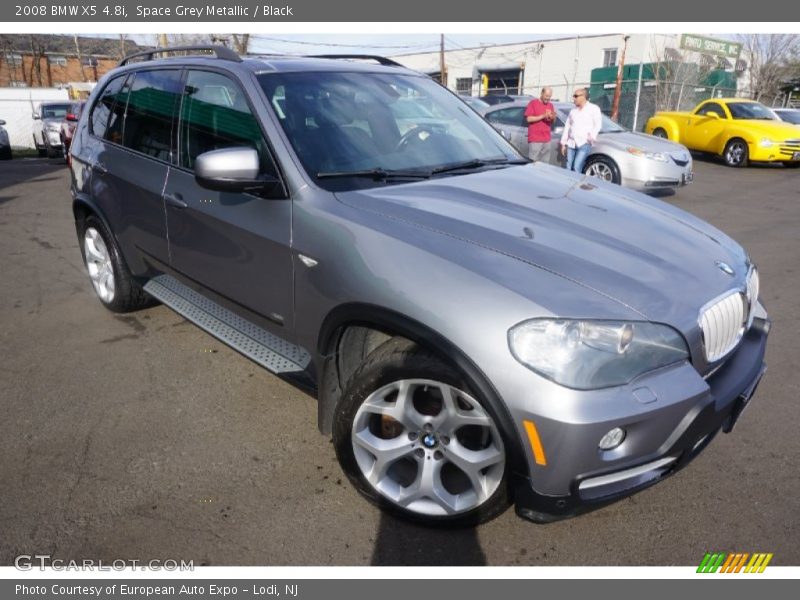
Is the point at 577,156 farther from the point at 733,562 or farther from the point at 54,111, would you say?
the point at 54,111

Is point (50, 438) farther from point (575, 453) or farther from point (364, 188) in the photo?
point (575, 453)

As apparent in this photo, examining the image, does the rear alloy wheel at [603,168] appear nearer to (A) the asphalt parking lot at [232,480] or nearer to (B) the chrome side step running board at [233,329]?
(A) the asphalt parking lot at [232,480]

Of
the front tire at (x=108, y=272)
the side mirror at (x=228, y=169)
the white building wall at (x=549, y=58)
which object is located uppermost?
the white building wall at (x=549, y=58)

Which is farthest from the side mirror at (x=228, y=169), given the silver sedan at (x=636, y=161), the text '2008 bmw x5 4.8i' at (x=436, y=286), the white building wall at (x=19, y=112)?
the white building wall at (x=19, y=112)

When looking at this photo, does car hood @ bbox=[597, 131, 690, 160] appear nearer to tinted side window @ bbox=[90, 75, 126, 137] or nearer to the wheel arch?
tinted side window @ bbox=[90, 75, 126, 137]

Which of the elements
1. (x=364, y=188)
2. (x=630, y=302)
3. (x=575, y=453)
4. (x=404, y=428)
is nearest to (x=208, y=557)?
(x=404, y=428)

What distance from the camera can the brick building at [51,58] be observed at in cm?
4500

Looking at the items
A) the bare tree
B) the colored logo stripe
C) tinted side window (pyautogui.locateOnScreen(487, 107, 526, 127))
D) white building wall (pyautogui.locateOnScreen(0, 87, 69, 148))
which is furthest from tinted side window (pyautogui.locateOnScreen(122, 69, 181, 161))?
the bare tree

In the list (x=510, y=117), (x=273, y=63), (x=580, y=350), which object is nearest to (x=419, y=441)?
(x=580, y=350)

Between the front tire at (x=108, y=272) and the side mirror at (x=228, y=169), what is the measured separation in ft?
6.70

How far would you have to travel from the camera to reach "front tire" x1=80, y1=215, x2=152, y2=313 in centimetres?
447

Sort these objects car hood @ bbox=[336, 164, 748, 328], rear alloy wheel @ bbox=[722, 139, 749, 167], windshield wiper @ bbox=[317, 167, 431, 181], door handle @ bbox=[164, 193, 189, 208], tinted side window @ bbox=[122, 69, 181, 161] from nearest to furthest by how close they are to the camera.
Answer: car hood @ bbox=[336, 164, 748, 328] → windshield wiper @ bbox=[317, 167, 431, 181] → door handle @ bbox=[164, 193, 189, 208] → tinted side window @ bbox=[122, 69, 181, 161] → rear alloy wheel @ bbox=[722, 139, 749, 167]

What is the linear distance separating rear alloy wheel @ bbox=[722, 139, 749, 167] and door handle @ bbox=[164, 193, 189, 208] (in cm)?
1507

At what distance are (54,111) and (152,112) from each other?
19743 mm
